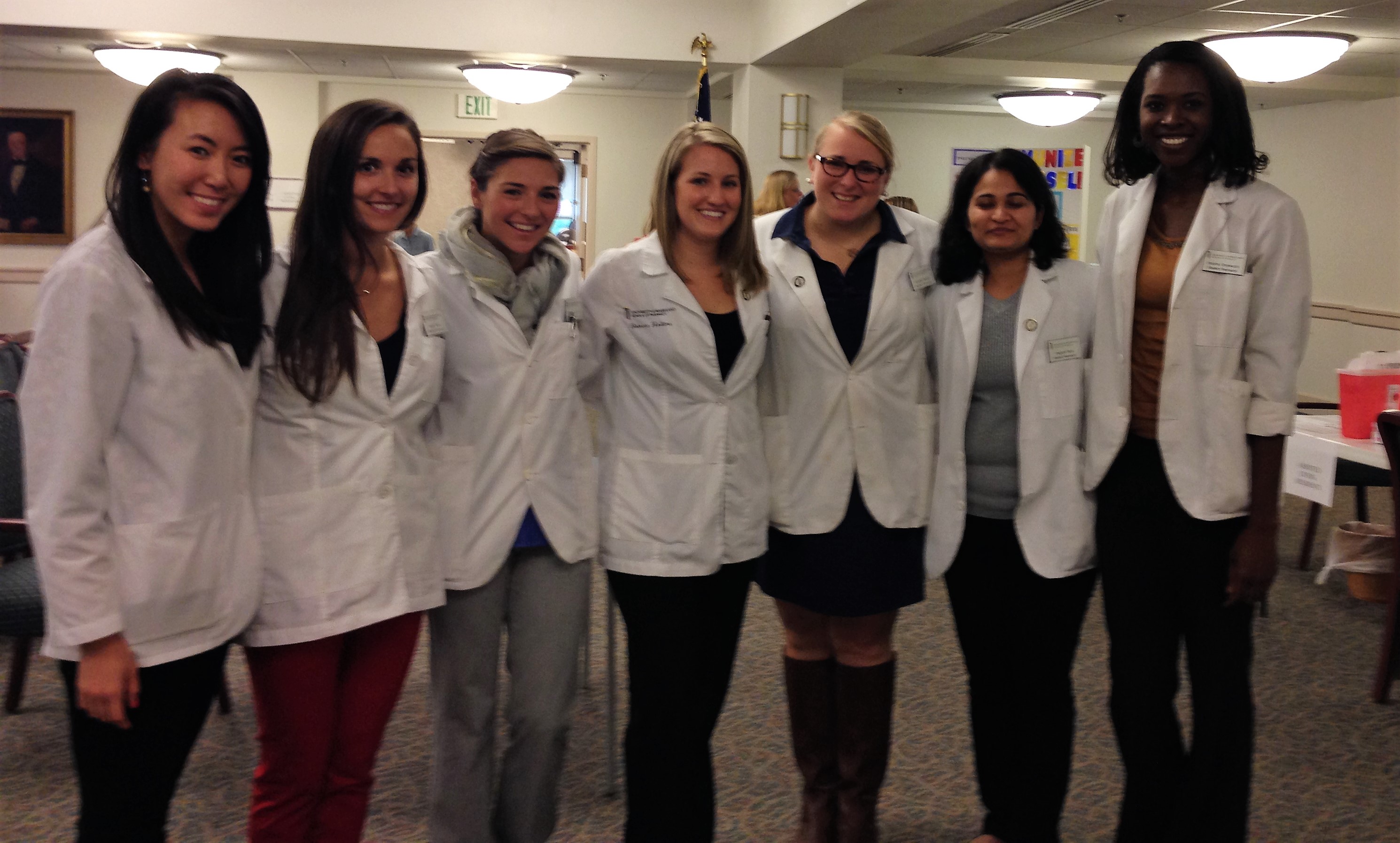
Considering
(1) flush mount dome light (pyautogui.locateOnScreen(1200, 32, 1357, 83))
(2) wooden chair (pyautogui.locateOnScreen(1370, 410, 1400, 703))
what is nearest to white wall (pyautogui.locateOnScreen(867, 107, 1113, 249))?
(1) flush mount dome light (pyautogui.locateOnScreen(1200, 32, 1357, 83))

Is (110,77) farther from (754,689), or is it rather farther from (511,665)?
(511,665)

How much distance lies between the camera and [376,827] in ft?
9.14

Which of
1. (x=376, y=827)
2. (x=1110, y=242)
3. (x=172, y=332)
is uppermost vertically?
(x=1110, y=242)

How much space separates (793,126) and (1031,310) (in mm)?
6058

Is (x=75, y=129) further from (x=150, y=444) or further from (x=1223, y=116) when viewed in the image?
(x=1223, y=116)

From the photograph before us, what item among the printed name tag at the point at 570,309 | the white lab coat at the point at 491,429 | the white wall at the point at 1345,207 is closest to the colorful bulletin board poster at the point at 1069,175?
the white wall at the point at 1345,207

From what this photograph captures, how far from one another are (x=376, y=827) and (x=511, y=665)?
89 centimetres

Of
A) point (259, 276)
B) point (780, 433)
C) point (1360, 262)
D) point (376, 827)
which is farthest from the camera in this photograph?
point (1360, 262)

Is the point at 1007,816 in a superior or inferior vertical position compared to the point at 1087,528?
inferior

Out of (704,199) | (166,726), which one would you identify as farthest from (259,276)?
(704,199)

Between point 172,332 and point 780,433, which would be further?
point 780,433

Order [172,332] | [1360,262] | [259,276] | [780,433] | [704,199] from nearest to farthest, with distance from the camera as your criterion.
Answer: [172,332], [259,276], [704,199], [780,433], [1360,262]

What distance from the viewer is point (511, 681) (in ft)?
7.18

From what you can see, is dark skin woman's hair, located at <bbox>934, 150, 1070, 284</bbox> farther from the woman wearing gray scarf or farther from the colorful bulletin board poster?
the colorful bulletin board poster
